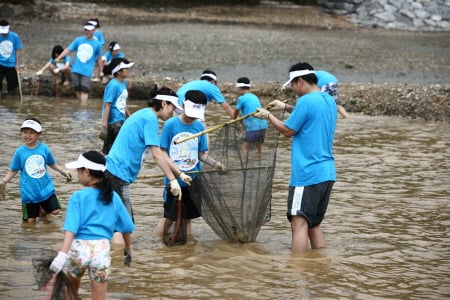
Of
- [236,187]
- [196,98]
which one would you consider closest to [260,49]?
[236,187]

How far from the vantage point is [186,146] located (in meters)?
8.59

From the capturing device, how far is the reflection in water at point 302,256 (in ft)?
25.0

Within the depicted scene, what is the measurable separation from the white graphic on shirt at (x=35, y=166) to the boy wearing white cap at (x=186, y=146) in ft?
4.57

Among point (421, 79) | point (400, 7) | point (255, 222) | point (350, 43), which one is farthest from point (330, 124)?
point (400, 7)

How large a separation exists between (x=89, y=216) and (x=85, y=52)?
38.5 ft

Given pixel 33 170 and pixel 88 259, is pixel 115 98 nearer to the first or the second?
pixel 33 170

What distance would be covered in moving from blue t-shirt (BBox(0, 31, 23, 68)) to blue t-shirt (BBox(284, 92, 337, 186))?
10705 millimetres

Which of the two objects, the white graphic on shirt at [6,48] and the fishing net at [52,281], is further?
the white graphic on shirt at [6,48]

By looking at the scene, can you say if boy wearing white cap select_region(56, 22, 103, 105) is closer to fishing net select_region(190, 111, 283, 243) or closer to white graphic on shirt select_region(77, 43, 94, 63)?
white graphic on shirt select_region(77, 43, 94, 63)

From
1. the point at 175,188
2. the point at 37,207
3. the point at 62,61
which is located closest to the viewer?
the point at 175,188

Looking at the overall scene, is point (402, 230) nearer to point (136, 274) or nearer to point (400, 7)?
point (136, 274)

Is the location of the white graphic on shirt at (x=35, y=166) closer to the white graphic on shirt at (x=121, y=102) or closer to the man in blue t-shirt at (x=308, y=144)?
the man in blue t-shirt at (x=308, y=144)

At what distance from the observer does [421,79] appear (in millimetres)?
22484

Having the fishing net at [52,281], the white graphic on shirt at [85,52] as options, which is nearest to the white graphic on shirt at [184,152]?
the fishing net at [52,281]
